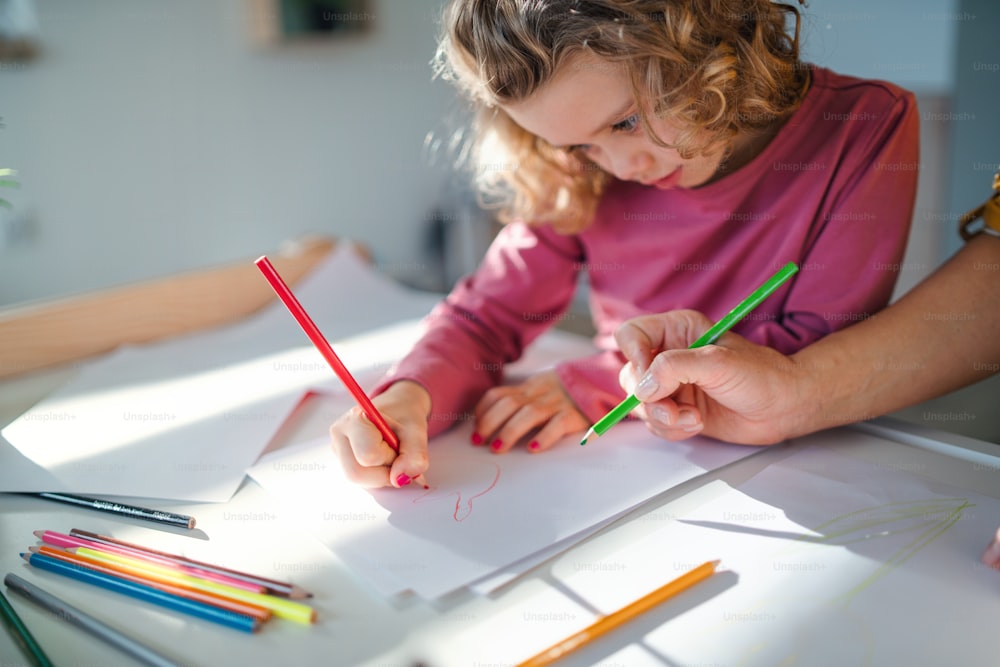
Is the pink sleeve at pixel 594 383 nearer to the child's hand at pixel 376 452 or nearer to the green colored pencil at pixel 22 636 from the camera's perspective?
the child's hand at pixel 376 452

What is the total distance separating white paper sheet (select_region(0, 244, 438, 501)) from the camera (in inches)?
27.0

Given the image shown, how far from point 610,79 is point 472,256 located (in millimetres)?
1652

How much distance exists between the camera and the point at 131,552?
1.78 ft

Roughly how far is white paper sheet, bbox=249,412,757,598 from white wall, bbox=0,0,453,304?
1.42 meters

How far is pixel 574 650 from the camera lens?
0.44 m

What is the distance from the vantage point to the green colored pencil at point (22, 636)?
45 cm

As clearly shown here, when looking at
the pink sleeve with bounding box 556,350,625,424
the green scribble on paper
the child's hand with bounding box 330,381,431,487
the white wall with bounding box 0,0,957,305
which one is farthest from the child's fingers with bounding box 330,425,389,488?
the white wall with bounding box 0,0,957,305

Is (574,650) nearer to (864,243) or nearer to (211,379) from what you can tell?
(864,243)

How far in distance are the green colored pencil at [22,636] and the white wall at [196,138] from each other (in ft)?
4.98

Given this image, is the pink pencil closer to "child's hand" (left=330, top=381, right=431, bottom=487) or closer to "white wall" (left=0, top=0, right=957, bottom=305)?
"child's hand" (left=330, top=381, right=431, bottom=487)

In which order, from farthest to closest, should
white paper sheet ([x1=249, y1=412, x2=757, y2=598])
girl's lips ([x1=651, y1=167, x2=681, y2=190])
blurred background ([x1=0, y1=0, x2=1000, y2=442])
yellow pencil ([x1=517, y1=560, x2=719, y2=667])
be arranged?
blurred background ([x1=0, y1=0, x2=1000, y2=442]) < girl's lips ([x1=651, y1=167, x2=681, y2=190]) < white paper sheet ([x1=249, y1=412, x2=757, y2=598]) < yellow pencil ([x1=517, y1=560, x2=719, y2=667])

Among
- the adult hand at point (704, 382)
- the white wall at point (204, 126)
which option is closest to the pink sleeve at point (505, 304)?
the adult hand at point (704, 382)

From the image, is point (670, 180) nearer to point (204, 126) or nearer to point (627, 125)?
point (627, 125)

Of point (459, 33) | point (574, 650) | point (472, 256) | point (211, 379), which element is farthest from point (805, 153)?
point (472, 256)
